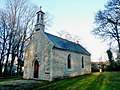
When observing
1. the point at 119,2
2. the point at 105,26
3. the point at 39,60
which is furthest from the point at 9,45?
the point at 119,2

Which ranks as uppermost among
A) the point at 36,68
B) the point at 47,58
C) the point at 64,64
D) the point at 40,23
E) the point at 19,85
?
the point at 40,23

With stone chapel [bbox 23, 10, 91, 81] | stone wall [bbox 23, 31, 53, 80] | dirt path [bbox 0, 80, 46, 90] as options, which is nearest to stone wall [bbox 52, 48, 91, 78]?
stone chapel [bbox 23, 10, 91, 81]

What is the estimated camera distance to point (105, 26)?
2702 centimetres

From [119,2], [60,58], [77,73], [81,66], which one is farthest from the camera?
[81,66]

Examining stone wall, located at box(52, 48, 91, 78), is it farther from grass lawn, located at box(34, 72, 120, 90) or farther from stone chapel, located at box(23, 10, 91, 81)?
grass lawn, located at box(34, 72, 120, 90)

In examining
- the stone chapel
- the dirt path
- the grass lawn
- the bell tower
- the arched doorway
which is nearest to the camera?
the grass lawn

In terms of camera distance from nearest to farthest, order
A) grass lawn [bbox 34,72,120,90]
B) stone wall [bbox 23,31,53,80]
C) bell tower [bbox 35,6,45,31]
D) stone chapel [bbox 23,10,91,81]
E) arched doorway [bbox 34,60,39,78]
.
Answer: grass lawn [bbox 34,72,120,90] → stone chapel [bbox 23,10,91,81] → stone wall [bbox 23,31,53,80] → arched doorway [bbox 34,60,39,78] → bell tower [bbox 35,6,45,31]

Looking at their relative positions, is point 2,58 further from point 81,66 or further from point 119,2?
point 119,2

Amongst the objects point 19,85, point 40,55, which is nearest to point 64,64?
point 40,55

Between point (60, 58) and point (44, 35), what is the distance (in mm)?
4278

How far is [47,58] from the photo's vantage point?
20734mm

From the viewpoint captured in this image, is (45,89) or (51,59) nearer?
(45,89)

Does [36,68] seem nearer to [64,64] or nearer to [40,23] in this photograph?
[64,64]

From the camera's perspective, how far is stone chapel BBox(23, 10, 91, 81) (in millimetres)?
20394
